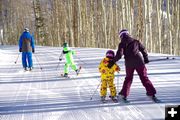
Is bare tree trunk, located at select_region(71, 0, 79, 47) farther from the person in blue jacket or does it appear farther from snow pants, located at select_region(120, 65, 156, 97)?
snow pants, located at select_region(120, 65, 156, 97)

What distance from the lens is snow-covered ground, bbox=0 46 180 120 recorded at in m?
7.82

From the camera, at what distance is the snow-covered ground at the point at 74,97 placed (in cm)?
782

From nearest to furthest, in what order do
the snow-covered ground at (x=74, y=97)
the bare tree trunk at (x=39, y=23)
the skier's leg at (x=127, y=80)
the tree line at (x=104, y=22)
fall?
the snow-covered ground at (x=74, y=97)
the skier's leg at (x=127, y=80)
the tree line at (x=104, y=22)
the bare tree trunk at (x=39, y=23)

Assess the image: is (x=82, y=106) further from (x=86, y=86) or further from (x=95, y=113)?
(x=86, y=86)

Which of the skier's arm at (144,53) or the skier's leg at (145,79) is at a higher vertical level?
the skier's arm at (144,53)

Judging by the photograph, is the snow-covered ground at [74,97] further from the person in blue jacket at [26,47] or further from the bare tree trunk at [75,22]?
the bare tree trunk at [75,22]

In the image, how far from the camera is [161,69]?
14164 millimetres

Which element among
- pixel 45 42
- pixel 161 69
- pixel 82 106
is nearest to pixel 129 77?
pixel 82 106

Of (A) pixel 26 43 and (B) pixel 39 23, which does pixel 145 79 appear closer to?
(A) pixel 26 43

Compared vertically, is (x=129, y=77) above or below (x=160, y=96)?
above

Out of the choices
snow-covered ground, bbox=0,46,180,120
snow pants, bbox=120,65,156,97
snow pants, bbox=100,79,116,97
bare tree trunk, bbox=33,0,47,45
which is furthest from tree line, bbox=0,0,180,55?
snow pants, bbox=120,65,156,97

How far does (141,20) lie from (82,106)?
20.7 m

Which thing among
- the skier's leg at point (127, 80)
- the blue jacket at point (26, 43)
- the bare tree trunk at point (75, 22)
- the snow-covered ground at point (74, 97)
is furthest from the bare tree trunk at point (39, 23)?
the skier's leg at point (127, 80)

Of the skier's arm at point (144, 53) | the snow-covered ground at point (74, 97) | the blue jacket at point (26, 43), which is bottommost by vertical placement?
the snow-covered ground at point (74, 97)
